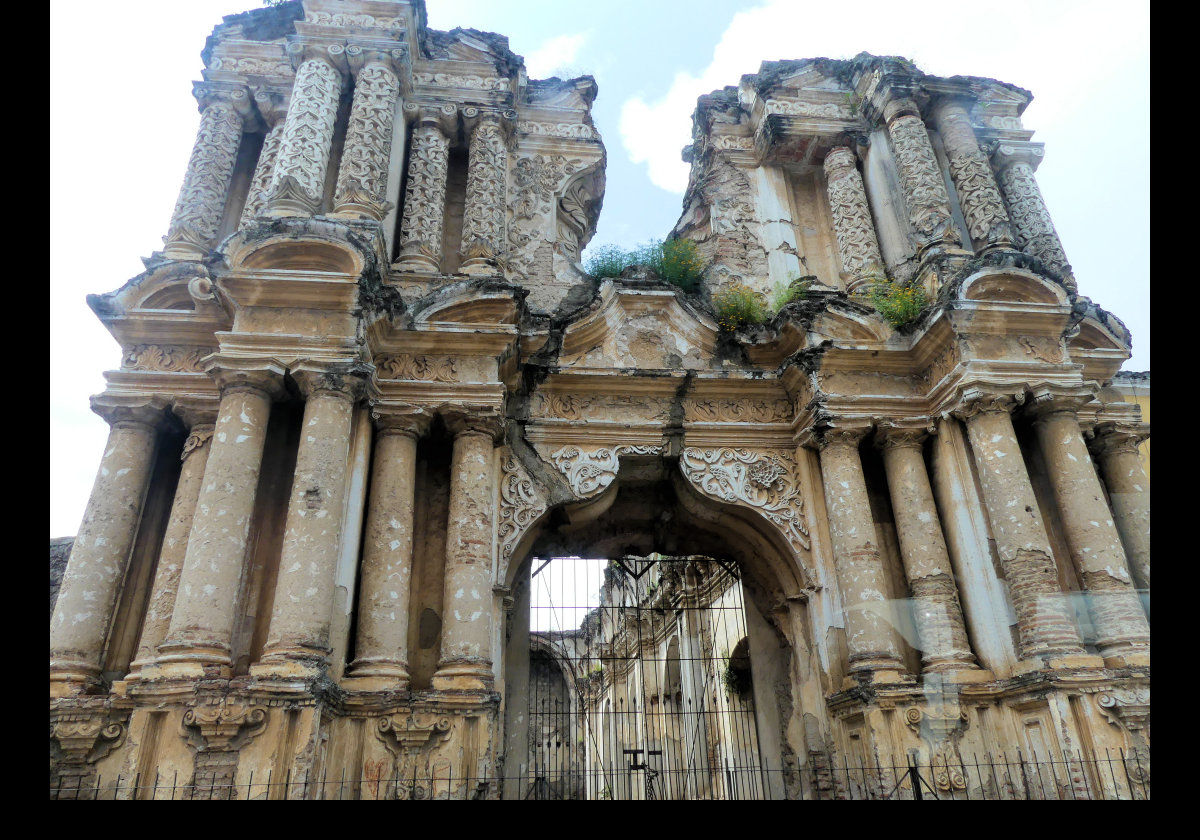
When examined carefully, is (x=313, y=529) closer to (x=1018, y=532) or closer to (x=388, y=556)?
(x=388, y=556)

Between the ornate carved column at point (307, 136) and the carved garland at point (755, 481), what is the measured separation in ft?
15.3

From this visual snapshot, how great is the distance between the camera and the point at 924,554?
765 centimetres

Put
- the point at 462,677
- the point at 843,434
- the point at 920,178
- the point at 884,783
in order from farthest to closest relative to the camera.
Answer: the point at 920,178
the point at 843,434
the point at 884,783
the point at 462,677

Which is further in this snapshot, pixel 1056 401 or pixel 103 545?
pixel 1056 401

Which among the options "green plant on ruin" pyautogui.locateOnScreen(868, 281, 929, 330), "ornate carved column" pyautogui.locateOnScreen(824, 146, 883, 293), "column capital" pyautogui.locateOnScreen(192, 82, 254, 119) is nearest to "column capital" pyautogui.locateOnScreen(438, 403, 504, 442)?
"green plant on ruin" pyautogui.locateOnScreen(868, 281, 929, 330)

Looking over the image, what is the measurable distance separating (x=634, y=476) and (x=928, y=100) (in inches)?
250

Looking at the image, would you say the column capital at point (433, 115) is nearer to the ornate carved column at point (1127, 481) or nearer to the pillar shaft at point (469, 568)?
the pillar shaft at point (469, 568)

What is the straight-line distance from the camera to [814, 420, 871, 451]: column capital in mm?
8148

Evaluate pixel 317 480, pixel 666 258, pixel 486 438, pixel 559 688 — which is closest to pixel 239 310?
pixel 317 480

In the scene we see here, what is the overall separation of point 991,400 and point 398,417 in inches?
221

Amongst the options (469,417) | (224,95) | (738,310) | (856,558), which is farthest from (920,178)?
(224,95)

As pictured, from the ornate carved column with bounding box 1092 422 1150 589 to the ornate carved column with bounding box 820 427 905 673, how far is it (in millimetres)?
2709

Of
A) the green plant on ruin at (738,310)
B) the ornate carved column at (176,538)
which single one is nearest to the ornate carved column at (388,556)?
the ornate carved column at (176,538)

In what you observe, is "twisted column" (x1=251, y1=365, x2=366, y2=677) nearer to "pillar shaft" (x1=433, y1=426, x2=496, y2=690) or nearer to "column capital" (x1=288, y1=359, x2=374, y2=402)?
"column capital" (x1=288, y1=359, x2=374, y2=402)
